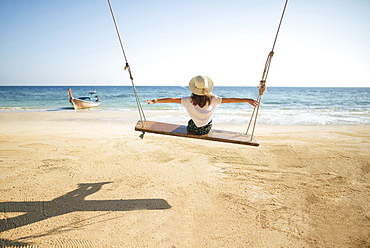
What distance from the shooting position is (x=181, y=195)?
3215mm

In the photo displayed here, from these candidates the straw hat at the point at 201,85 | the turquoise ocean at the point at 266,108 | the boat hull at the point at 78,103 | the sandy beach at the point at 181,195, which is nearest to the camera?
the sandy beach at the point at 181,195

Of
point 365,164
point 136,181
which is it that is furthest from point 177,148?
point 365,164

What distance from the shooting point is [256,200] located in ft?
10.2

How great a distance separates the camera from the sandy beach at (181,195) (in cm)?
240

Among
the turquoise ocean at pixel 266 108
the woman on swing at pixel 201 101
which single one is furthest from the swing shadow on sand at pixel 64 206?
the turquoise ocean at pixel 266 108

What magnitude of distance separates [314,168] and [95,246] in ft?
13.6

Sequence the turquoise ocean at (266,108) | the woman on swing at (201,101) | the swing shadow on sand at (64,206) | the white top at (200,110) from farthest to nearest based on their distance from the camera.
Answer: the turquoise ocean at (266,108), the white top at (200,110), the woman on swing at (201,101), the swing shadow on sand at (64,206)

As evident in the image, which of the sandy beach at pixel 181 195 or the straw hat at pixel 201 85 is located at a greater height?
the straw hat at pixel 201 85

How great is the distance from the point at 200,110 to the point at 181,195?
54.5 inches

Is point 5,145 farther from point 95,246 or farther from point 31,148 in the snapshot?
point 95,246

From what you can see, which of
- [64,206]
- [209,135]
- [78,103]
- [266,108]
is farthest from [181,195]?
[266,108]

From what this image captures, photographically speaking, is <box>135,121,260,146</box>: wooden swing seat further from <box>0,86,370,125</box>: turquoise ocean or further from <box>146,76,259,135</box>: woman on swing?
<box>0,86,370,125</box>: turquoise ocean

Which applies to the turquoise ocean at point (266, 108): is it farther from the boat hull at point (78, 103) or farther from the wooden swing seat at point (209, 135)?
the wooden swing seat at point (209, 135)

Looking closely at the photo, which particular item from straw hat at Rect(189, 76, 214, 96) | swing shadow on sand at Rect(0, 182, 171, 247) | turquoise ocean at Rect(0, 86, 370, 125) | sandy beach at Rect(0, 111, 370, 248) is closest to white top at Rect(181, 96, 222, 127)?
straw hat at Rect(189, 76, 214, 96)
